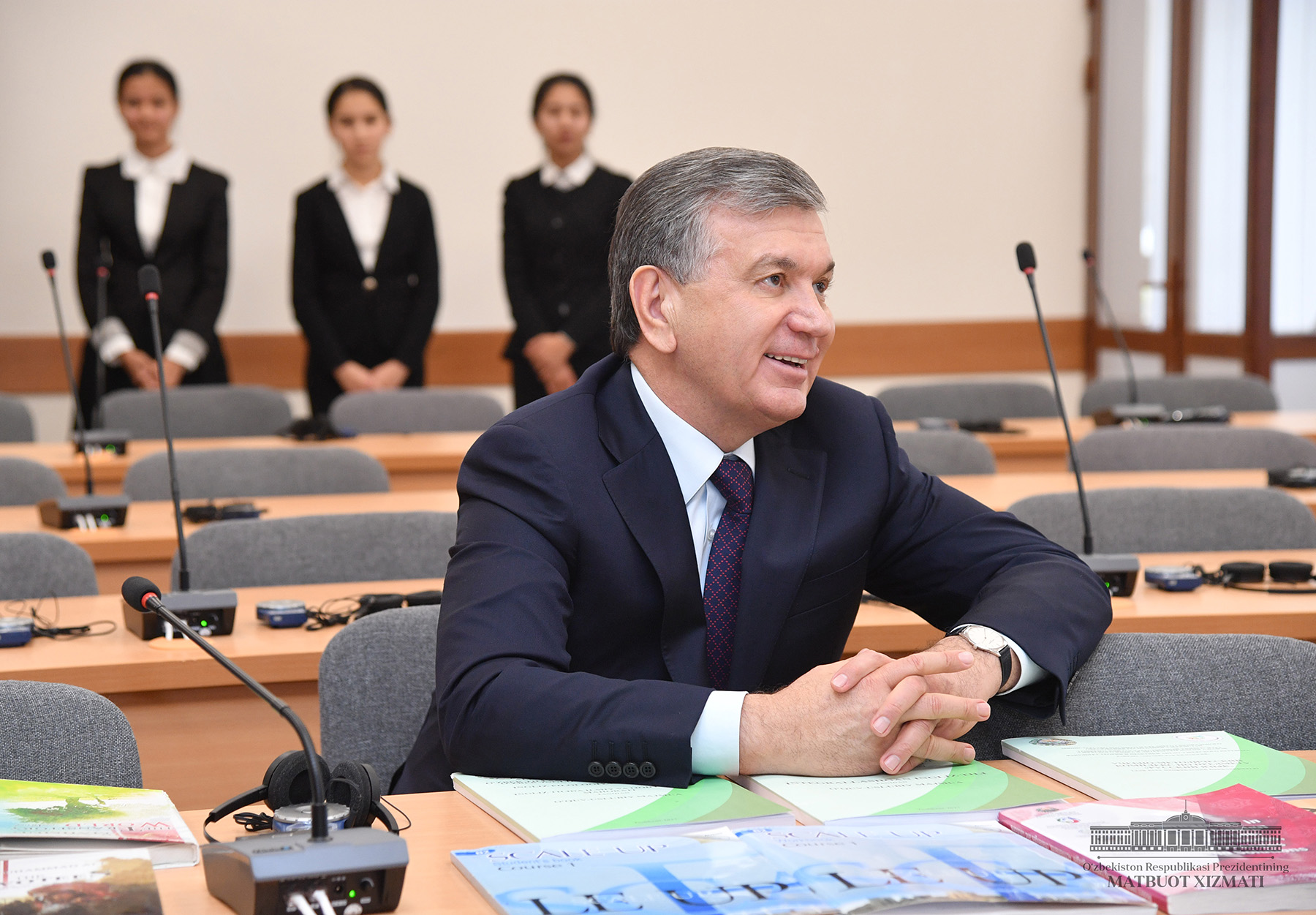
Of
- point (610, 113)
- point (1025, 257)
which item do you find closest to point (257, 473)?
point (1025, 257)

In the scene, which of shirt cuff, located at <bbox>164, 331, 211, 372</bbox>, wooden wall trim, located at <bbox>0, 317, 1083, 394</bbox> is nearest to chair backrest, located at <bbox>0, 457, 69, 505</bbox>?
shirt cuff, located at <bbox>164, 331, 211, 372</bbox>

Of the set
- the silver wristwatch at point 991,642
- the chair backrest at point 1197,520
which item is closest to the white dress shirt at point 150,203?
the chair backrest at point 1197,520

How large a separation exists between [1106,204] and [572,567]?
628 centimetres

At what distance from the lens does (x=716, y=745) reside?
1.28 m

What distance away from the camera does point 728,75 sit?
7043 mm

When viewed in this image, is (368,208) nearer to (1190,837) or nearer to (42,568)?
(42,568)

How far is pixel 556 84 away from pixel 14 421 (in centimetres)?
220

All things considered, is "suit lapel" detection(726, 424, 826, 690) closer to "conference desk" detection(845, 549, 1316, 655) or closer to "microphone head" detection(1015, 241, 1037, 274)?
"conference desk" detection(845, 549, 1316, 655)

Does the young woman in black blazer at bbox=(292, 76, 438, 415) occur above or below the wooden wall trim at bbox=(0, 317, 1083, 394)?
above

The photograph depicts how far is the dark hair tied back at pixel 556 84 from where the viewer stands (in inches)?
199

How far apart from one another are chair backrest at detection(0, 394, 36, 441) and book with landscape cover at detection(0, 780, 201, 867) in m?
3.70

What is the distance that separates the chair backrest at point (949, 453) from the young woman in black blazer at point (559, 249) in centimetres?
180

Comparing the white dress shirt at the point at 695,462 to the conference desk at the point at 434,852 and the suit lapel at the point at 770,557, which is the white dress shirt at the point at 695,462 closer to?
the suit lapel at the point at 770,557

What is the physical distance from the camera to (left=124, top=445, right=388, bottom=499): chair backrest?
326cm
